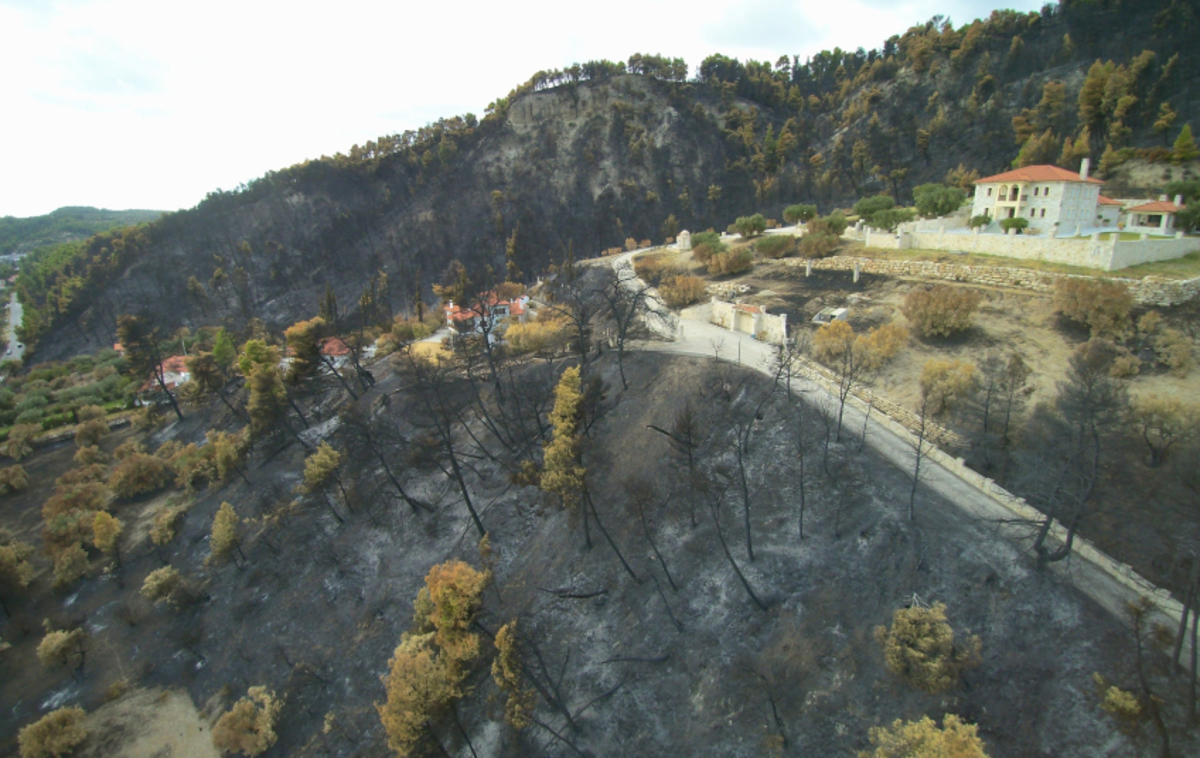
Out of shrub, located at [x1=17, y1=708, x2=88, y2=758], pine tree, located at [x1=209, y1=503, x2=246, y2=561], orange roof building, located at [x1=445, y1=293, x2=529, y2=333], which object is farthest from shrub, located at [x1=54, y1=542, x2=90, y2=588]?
orange roof building, located at [x1=445, y1=293, x2=529, y2=333]

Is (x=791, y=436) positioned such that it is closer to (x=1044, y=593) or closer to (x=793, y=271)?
(x=1044, y=593)

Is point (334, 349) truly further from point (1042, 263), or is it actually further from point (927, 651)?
point (1042, 263)

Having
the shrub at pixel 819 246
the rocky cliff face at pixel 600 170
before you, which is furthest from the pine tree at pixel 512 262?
the shrub at pixel 819 246

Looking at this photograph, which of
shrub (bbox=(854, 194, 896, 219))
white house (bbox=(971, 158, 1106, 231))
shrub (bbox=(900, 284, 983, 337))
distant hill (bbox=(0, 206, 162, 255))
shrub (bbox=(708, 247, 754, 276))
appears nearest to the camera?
shrub (bbox=(900, 284, 983, 337))

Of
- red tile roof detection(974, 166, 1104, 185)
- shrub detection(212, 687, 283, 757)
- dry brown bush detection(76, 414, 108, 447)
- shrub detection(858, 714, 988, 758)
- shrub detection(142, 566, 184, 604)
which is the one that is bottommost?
shrub detection(212, 687, 283, 757)

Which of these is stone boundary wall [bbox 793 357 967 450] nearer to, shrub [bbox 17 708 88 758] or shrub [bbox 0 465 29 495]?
shrub [bbox 17 708 88 758]

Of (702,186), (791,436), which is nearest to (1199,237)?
(791,436)

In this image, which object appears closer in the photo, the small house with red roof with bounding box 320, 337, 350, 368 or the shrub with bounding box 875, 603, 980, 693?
the shrub with bounding box 875, 603, 980, 693

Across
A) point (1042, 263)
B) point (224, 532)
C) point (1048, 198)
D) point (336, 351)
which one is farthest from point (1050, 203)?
point (224, 532)
